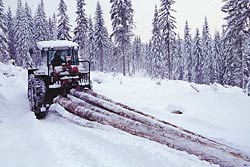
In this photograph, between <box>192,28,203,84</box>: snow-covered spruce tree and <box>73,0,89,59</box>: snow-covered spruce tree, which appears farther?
<box>192,28,203,84</box>: snow-covered spruce tree

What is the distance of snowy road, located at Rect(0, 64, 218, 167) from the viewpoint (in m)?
5.06

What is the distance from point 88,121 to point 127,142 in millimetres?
2045

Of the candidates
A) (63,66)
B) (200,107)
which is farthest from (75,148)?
(200,107)

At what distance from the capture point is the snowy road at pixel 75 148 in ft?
16.6

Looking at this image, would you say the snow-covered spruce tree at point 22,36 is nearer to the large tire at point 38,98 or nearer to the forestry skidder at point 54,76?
the forestry skidder at point 54,76

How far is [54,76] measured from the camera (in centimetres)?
1045

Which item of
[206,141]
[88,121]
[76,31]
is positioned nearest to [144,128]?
[206,141]

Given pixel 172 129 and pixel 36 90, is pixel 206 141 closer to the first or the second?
pixel 172 129

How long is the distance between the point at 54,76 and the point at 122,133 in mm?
5005

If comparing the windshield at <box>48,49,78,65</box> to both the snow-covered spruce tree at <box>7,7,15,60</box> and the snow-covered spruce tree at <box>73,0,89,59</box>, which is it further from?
the snow-covered spruce tree at <box>7,7,15,60</box>

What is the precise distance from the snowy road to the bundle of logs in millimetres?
165

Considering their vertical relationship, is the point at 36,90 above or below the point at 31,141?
above

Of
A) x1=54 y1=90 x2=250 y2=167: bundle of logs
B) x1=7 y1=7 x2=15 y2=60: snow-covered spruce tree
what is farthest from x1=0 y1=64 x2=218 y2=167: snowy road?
x1=7 y1=7 x2=15 y2=60: snow-covered spruce tree

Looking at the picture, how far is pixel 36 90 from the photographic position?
31.2ft
